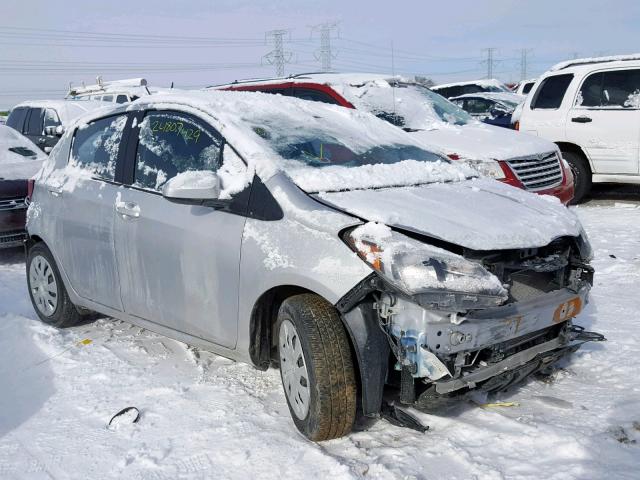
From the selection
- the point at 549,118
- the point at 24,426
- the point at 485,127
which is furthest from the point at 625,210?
the point at 24,426

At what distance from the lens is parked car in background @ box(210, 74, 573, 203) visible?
7.16 meters

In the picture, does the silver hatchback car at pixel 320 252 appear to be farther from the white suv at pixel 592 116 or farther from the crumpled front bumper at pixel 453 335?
the white suv at pixel 592 116

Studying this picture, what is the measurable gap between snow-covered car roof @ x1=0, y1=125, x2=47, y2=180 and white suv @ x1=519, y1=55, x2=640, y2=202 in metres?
6.80

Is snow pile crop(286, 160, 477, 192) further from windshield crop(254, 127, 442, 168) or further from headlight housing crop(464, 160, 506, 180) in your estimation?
headlight housing crop(464, 160, 506, 180)

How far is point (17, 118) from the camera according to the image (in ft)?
44.9

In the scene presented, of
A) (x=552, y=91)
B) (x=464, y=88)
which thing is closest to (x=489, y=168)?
(x=552, y=91)

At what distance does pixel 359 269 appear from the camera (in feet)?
9.73

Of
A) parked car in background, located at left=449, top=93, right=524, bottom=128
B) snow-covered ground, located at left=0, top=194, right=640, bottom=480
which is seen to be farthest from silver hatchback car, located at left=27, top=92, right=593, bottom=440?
parked car in background, located at left=449, top=93, right=524, bottom=128

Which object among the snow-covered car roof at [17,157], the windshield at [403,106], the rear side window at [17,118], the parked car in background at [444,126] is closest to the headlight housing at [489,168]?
the parked car in background at [444,126]

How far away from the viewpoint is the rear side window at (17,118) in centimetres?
1352

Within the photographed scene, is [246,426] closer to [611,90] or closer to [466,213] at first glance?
[466,213]

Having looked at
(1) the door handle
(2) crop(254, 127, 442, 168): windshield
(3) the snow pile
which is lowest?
(1) the door handle

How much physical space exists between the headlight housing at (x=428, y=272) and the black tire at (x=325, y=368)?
0.37 m

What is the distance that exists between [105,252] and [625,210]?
715cm
